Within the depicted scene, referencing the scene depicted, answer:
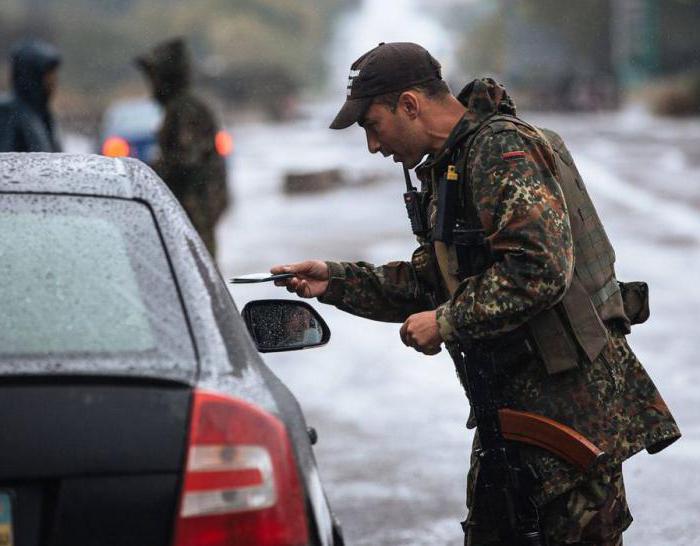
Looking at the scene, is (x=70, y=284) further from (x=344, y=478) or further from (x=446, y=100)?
(x=344, y=478)

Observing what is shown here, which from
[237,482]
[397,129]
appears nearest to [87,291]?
[237,482]

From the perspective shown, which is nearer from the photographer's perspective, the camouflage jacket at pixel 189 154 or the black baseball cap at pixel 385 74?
the black baseball cap at pixel 385 74

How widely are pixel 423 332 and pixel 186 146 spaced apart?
6.01 meters

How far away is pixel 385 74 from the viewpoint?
3.55m

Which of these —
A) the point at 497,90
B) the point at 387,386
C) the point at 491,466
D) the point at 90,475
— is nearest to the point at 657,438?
the point at 491,466

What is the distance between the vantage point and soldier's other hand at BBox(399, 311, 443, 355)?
346 cm

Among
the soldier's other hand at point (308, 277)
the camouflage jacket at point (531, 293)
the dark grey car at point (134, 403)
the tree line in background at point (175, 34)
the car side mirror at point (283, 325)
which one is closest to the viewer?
the dark grey car at point (134, 403)

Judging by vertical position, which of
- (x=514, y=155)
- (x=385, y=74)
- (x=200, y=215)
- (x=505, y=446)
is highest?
(x=200, y=215)

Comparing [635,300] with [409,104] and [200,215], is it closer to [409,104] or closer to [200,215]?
[409,104]

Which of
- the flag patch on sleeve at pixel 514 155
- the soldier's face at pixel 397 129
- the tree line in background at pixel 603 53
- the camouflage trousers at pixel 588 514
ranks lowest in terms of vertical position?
the camouflage trousers at pixel 588 514

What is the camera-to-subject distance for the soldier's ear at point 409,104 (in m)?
3.56

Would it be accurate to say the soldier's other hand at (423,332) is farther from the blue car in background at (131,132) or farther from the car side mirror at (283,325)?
the blue car in background at (131,132)

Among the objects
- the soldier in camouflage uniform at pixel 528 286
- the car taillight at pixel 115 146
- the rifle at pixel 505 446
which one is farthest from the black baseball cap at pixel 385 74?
the car taillight at pixel 115 146

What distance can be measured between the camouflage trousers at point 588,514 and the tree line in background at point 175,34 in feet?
178
